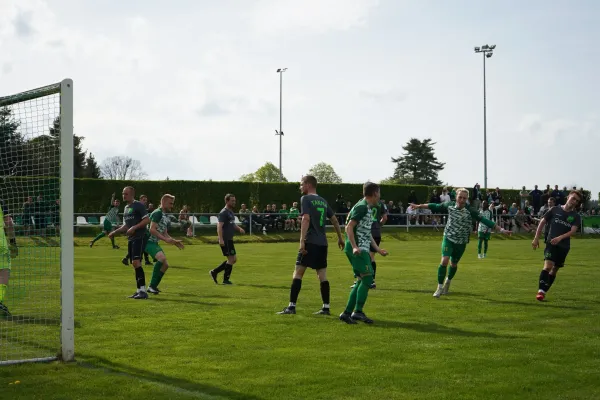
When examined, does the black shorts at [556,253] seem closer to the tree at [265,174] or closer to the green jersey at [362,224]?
the green jersey at [362,224]

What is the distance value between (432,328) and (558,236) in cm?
462

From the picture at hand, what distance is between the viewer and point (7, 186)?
10422 mm

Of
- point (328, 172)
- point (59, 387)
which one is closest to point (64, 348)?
point (59, 387)

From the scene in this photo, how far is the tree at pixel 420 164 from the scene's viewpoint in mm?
112625

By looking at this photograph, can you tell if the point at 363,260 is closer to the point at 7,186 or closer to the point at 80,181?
the point at 7,186

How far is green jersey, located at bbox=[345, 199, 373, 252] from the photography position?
10.7 metres

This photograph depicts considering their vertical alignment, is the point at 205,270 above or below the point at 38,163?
below

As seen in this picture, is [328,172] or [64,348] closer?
[64,348]

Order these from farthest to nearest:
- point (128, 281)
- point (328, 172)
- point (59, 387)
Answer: point (328, 172)
point (128, 281)
point (59, 387)

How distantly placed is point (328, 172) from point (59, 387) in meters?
119

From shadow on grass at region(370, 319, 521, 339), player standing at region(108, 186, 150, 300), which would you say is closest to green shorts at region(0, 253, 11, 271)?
player standing at region(108, 186, 150, 300)

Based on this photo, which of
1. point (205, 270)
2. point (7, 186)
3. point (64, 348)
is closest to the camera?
point (64, 348)

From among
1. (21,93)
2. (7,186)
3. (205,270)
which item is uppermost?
(21,93)

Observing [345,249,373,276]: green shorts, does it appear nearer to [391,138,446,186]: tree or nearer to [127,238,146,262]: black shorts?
[127,238,146,262]: black shorts
